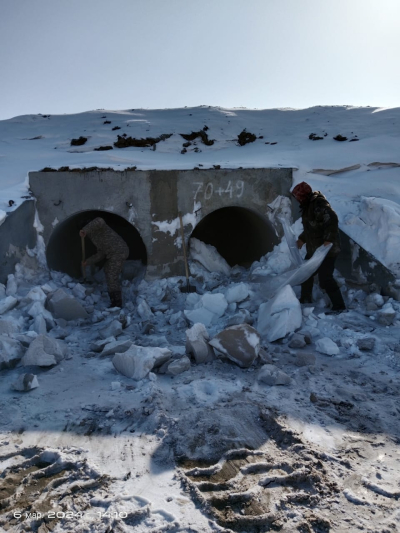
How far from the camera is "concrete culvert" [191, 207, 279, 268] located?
7961 mm

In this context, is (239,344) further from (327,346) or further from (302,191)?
(302,191)

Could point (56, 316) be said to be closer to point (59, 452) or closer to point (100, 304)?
point (100, 304)

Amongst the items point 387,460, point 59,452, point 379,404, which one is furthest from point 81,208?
point 387,460

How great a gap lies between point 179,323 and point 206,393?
6.79 ft

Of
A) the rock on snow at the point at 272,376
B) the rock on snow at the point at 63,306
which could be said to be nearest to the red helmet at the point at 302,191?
the rock on snow at the point at 272,376

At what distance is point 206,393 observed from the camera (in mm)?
3912

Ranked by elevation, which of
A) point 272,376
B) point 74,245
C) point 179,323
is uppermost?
point 74,245

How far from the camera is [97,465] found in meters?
2.90

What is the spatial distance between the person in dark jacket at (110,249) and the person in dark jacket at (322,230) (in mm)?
2672

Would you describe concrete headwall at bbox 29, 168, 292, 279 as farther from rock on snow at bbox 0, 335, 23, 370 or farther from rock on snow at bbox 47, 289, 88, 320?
rock on snow at bbox 0, 335, 23, 370

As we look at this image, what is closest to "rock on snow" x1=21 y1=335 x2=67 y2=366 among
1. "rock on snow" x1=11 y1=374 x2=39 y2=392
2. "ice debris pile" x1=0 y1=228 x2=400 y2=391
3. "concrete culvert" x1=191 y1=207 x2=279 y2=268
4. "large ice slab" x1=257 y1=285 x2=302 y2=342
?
"ice debris pile" x1=0 y1=228 x2=400 y2=391

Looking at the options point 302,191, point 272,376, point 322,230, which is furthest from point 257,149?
point 272,376

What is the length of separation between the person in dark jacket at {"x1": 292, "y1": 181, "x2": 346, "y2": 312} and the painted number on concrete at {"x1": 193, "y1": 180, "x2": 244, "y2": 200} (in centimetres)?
160

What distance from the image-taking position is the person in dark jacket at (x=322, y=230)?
5.69 m
